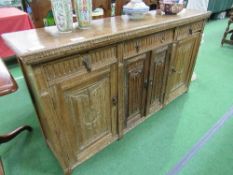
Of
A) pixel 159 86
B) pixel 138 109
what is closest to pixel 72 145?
pixel 138 109

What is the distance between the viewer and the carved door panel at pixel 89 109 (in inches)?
36.9

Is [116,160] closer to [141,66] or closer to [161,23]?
[141,66]

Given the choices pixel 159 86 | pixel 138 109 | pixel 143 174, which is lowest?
pixel 143 174

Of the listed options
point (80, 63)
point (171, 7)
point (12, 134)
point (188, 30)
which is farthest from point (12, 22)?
point (188, 30)

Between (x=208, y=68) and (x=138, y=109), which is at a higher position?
(x=138, y=109)

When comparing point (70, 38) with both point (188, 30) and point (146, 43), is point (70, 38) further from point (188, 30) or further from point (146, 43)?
point (188, 30)

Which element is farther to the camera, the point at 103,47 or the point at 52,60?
the point at 103,47

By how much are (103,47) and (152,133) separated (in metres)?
0.93

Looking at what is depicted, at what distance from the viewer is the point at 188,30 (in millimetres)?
1485

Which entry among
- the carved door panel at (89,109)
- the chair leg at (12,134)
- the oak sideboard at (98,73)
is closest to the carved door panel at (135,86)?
the oak sideboard at (98,73)

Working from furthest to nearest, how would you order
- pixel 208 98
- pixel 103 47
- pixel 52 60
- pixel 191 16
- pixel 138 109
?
pixel 208 98
pixel 138 109
pixel 191 16
pixel 103 47
pixel 52 60

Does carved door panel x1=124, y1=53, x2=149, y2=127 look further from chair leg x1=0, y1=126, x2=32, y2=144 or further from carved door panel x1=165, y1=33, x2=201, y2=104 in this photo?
chair leg x1=0, y1=126, x2=32, y2=144

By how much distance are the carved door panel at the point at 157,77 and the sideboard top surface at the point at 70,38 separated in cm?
22

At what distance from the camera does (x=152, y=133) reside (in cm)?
151
